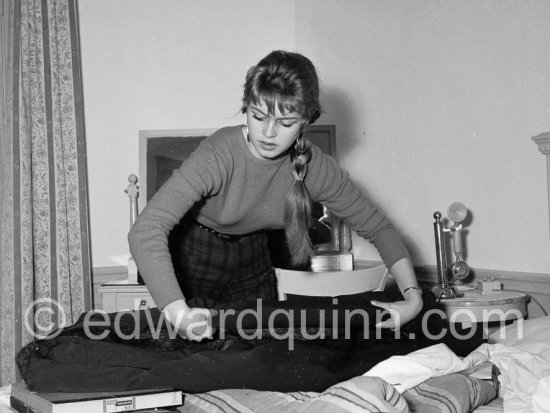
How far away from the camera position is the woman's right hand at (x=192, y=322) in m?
1.27

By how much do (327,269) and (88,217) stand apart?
1141 mm

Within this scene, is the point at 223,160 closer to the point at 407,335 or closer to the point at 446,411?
the point at 407,335

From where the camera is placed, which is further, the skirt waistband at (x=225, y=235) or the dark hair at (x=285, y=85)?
the skirt waistband at (x=225, y=235)

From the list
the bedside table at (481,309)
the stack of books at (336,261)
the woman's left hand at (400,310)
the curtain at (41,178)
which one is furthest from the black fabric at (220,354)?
the curtain at (41,178)

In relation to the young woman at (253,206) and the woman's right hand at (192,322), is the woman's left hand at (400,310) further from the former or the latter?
the woman's right hand at (192,322)

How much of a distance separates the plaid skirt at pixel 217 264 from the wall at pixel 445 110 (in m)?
1.11

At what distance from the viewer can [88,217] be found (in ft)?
10.5

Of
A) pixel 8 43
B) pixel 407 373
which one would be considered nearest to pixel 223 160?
pixel 407 373

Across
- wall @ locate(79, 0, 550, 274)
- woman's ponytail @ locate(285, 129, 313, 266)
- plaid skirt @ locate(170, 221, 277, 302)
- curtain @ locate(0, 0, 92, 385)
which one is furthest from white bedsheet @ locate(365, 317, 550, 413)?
curtain @ locate(0, 0, 92, 385)

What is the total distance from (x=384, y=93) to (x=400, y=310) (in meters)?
1.74

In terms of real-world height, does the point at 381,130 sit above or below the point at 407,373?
above

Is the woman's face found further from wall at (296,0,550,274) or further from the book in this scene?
wall at (296,0,550,274)

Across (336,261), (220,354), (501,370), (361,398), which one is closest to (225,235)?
(220,354)

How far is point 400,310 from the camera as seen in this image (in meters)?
1.49
